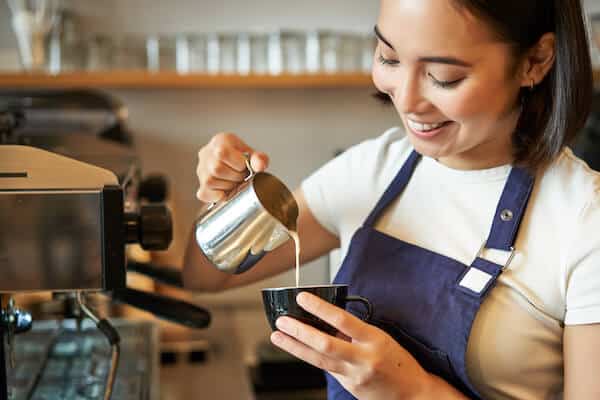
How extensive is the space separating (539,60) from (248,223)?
0.39 metres

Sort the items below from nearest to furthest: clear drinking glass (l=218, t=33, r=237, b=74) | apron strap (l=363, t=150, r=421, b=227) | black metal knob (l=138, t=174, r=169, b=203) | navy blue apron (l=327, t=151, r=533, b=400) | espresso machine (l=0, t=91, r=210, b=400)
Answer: espresso machine (l=0, t=91, r=210, b=400), navy blue apron (l=327, t=151, r=533, b=400), apron strap (l=363, t=150, r=421, b=227), black metal knob (l=138, t=174, r=169, b=203), clear drinking glass (l=218, t=33, r=237, b=74)

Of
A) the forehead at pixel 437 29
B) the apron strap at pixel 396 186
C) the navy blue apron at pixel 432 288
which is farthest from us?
the apron strap at pixel 396 186

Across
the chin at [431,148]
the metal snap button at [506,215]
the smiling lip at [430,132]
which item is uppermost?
the smiling lip at [430,132]

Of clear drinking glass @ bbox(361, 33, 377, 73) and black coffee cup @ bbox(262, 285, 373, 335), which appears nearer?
black coffee cup @ bbox(262, 285, 373, 335)

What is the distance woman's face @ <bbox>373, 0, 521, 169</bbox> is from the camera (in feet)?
2.68

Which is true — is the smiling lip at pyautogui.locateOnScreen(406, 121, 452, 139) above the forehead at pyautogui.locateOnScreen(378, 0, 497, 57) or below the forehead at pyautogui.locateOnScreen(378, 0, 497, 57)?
below

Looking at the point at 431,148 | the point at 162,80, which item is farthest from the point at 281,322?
the point at 162,80

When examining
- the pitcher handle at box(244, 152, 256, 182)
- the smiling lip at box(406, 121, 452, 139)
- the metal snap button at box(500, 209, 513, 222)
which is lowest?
the metal snap button at box(500, 209, 513, 222)

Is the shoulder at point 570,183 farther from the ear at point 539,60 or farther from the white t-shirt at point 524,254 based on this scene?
the ear at point 539,60


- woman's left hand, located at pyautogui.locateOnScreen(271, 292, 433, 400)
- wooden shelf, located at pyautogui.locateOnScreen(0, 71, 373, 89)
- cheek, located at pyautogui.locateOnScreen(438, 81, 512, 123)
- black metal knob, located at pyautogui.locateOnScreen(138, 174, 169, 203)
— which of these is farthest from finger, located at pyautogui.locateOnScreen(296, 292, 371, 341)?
wooden shelf, located at pyautogui.locateOnScreen(0, 71, 373, 89)

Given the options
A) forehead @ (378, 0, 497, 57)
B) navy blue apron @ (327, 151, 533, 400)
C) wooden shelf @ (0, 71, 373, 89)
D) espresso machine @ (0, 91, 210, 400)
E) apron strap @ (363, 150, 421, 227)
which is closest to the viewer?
espresso machine @ (0, 91, 210, 400)

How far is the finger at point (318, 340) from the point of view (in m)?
0.76

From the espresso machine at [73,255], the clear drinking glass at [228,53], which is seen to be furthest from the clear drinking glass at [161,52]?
the espresso machine at [73,255]

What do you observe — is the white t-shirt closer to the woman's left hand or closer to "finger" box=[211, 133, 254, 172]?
the woman's left hand
